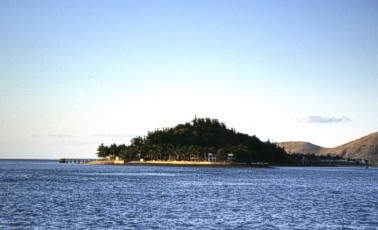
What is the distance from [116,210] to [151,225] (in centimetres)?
1625

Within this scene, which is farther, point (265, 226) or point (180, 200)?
point (180, 200)

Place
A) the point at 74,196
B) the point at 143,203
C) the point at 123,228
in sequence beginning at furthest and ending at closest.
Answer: the point at 74,196 → the point at 143,203 → the point at 123,228

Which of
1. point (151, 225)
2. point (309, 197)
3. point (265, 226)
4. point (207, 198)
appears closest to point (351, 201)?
point (309, 197)

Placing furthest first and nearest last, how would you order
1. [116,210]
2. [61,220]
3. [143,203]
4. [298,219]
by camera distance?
[143,203]
[116,210]
[298,219]
[61,220]

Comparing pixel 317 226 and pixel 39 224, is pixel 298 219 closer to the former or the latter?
pixel 317 226

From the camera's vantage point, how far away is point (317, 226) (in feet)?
228

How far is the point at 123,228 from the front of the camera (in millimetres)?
65500

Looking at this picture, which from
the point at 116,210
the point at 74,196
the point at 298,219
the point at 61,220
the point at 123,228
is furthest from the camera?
the point at 74,196

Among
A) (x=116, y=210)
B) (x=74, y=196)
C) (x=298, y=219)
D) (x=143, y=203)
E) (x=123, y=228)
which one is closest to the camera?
(x=123, y=228)

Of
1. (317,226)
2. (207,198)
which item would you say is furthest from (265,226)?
(207,198)

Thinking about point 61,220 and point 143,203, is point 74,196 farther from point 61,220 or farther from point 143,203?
point 61,220

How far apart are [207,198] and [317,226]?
3879 cm

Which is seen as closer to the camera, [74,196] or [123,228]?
[123,228]

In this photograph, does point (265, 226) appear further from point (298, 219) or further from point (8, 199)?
point (8, 199)
